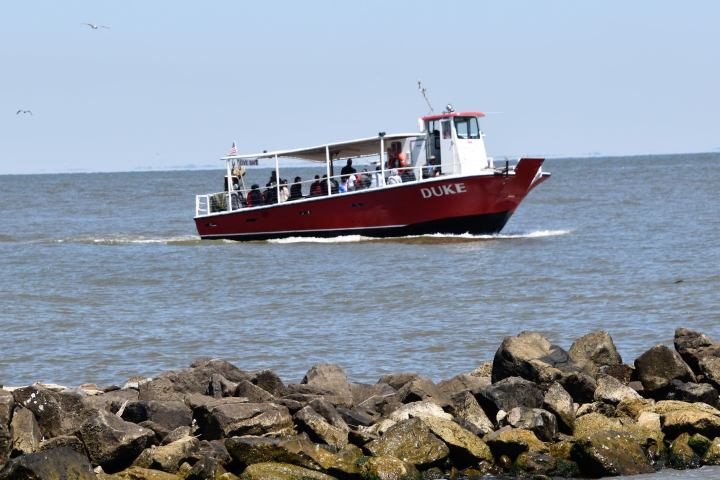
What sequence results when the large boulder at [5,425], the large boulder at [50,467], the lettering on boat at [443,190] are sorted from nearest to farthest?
the large boulder at [50,467], the large boulder at [5,425], the lettering on boat at [443,190]

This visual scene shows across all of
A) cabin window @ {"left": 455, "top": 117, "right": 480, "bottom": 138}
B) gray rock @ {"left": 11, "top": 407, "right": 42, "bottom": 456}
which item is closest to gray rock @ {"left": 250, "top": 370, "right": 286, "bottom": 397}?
gray rock @ {"left": 11, "top": 407, "right": 42, "bottom": 456}

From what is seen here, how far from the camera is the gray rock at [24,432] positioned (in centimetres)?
1108

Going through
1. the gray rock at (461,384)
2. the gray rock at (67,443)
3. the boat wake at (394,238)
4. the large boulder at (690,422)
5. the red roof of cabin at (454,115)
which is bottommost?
the large boulder at (690,422)

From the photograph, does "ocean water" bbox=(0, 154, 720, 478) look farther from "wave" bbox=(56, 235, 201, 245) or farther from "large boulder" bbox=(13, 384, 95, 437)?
"large boulder" bbox=(13, 384, 95, 437)

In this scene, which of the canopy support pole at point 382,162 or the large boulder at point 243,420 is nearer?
the large boulder at point 243,420

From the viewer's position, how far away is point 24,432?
441 inches

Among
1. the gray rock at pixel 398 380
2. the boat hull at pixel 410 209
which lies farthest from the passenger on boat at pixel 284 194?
the gray rock at pixel 398 380

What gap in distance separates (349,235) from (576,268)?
8.42 metres

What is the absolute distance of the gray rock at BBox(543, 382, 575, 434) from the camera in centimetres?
1220

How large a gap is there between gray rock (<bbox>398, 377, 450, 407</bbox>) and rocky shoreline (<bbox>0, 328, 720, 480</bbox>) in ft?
0.06

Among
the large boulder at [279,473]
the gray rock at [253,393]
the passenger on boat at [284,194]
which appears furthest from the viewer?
the passenger on boat at [284,194]

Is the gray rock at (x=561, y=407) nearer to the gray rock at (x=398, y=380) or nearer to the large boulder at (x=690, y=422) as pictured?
the large boulder at (x=690, y=422)

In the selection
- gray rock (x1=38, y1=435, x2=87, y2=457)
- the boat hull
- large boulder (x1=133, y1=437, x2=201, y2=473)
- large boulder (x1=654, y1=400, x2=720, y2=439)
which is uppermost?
the boat hull

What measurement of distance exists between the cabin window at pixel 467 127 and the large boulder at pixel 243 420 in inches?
922
